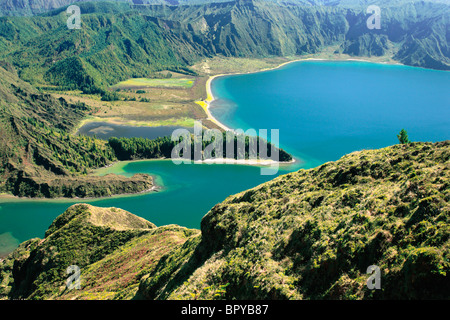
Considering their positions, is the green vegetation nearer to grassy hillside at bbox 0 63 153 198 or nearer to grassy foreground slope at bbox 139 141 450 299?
grassy hillside at bbox 0 63 153 198

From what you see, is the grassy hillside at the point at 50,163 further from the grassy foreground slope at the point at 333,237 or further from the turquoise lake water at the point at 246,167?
the grassy foreground slope at the point at 333,237

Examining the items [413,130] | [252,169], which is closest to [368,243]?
[252,169]

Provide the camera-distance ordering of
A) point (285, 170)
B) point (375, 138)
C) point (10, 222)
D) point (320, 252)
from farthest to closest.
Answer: point (375, 138) → point (285, 170) → point (10, 222) → point (320, 252)

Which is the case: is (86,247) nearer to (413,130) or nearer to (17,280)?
(17,280)

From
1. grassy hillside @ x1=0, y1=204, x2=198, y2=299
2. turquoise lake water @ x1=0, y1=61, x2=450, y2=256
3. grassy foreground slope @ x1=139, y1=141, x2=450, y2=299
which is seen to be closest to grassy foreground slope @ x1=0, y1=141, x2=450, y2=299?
grassy foreground slope @ x1=139, y1=141, x2=450, y2=299

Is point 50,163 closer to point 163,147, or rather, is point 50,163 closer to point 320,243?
point 163,147

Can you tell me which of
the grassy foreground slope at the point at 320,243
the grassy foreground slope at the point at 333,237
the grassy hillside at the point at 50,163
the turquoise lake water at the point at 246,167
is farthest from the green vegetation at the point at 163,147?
the grassy foreground slope at the point at 333,237

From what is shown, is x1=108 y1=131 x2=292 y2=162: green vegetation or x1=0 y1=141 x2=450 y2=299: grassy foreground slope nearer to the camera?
x1=0 y1=141 x2=450 y2=299: grassy foreground slope

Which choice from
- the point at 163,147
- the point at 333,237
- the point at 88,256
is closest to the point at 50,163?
the point at 163,147
